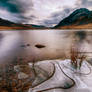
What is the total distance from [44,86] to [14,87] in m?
0.77

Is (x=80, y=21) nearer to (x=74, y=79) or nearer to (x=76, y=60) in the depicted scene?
(x=76, y=60)

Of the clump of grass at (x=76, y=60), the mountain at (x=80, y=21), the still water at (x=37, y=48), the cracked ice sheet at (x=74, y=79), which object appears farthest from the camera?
the mountain at (x=80, y=21)

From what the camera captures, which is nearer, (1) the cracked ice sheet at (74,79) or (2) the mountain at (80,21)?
(1) the cracked ice sheet at (74,79)

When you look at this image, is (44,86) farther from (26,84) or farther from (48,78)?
(26,84)

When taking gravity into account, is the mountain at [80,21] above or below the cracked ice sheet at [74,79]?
above

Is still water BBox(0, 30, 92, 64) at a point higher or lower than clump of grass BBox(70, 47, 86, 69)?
lower

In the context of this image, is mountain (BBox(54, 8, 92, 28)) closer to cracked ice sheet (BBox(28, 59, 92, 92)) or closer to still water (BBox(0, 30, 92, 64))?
still water (BBox(0, 30, 92, 64))

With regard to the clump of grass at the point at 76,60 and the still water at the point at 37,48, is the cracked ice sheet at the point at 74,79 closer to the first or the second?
the clump of grass at the point at 76,60

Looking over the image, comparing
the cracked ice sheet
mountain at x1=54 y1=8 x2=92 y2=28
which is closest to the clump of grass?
the cracked ice sheet

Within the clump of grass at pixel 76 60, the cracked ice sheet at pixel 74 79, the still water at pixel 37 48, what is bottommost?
the still water at pixel 37 48

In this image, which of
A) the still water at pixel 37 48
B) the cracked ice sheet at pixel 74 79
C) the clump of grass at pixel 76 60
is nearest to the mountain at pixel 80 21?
the still water at pixel 37 48

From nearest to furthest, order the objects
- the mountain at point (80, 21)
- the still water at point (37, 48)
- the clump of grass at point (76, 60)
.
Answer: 1. the clump of grass at point (76, 60)
2. the still water at point (37, 48)
3. the mountain at point (80, 21)

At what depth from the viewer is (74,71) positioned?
2.16 meters

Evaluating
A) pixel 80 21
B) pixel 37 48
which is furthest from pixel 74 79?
pixel 80 21
